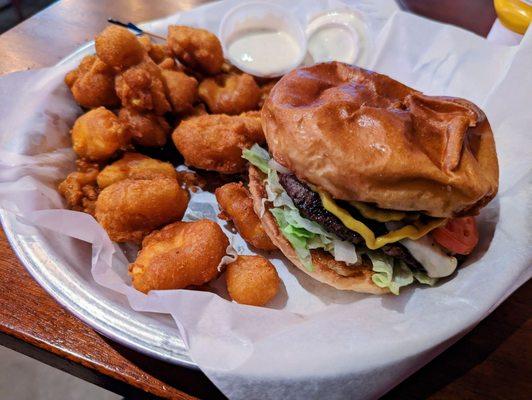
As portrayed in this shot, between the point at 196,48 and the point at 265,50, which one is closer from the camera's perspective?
the point at 196,48

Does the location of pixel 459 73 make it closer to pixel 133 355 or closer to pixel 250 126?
pixel 250 126

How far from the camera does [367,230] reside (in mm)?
1611

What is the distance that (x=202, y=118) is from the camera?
2219mm

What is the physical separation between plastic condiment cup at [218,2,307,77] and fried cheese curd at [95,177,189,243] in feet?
3.40

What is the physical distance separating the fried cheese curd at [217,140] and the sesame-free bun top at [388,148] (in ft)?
1.33

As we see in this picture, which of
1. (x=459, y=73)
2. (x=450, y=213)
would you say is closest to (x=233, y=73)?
(x=459, y=73)

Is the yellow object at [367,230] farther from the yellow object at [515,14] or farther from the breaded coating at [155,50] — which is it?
the yellow object at [515,14]

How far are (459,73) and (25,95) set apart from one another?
2.17m

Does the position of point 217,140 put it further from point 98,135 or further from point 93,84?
point 93,84

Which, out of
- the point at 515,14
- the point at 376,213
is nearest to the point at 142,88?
the point at 376,213

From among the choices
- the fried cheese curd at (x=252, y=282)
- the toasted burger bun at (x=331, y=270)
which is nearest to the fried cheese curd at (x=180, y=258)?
the fried cheese curd at (x=252, y=282)

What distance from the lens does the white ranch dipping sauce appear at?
255 centimetres

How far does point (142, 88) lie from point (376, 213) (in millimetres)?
1210

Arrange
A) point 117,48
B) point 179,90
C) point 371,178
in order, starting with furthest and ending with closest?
point 179,90 → point 117,48 → point 371,178
